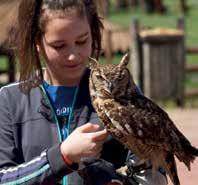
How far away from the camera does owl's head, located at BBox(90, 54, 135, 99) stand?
284 centimetres

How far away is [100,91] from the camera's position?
2.84 m

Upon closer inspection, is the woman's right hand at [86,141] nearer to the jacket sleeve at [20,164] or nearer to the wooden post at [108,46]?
the jacket sleeve at [20,164]

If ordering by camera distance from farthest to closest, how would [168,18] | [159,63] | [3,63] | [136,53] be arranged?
1. [168,18]
2. [3,63]
3. [136,53]
4. [159,63]

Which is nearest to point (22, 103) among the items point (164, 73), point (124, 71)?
point (124, 71)

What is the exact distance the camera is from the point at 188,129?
11156 millimetres

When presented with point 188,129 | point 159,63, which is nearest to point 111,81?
point 188,129

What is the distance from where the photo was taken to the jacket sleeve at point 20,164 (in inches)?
117

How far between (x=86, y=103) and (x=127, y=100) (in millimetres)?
327

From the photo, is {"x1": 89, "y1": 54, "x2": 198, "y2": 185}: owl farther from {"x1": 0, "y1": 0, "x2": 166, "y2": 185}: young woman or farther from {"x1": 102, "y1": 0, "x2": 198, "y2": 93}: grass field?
{"x1": 102, "y1": 0, "x2": 198, "y2": 93}: grass field

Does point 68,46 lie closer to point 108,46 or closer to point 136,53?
point 136,53

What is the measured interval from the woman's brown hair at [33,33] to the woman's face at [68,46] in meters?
0.11

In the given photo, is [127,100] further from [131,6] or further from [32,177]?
[131,6]

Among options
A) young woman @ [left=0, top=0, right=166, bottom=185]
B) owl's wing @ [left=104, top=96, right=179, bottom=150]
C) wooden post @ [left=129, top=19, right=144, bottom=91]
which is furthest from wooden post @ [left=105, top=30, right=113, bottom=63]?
owl's wing @ [left=104, top=96, right=179, bottom=150]

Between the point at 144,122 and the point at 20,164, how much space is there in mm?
519
